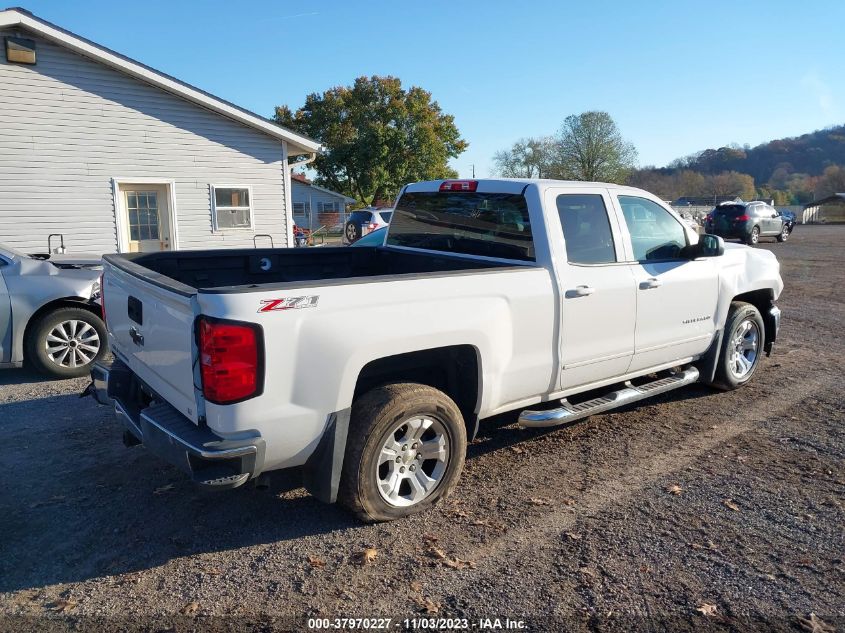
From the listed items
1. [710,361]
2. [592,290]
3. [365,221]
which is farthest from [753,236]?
[592,290]

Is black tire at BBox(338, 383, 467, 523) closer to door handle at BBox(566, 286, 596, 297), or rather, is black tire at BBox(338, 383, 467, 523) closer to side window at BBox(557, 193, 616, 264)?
door handle at BBox(566, 286, 596, 297)

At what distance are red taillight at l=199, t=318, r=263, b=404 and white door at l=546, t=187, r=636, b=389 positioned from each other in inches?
82.6

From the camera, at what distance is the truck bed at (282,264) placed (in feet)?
16.0

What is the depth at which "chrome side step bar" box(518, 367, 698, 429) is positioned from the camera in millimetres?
4289

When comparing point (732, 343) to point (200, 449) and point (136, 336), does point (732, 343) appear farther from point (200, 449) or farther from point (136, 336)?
point (136, 336)

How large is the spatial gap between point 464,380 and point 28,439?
3.42 m

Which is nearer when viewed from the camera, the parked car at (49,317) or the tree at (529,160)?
the parked car at (49,317)

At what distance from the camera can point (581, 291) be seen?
439cm

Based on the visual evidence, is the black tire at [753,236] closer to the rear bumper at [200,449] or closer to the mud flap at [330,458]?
the mud flap at [330,458]

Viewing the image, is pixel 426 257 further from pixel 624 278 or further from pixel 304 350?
pixel 304 350

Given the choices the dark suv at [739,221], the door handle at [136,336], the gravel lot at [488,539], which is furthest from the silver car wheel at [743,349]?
the dark suv at [739,221]

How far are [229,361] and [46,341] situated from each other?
465 centimetres

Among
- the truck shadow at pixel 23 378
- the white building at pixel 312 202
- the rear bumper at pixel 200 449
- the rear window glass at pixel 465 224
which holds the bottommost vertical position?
the truck shadow at pixel 23 378

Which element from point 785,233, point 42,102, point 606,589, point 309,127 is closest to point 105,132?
point 42,102
